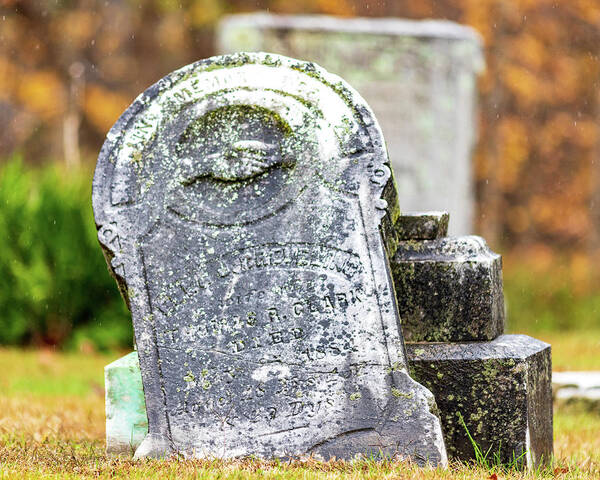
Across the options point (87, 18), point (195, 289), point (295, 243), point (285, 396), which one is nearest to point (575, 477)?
point (285, 396)

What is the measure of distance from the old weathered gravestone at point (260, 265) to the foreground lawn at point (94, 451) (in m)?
0.19

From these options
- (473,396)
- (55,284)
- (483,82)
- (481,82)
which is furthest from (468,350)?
(483,82)

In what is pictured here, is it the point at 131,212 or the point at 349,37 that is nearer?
the point at 131,212

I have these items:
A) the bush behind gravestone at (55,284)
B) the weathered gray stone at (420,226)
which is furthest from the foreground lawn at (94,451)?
the bush behind gravestone at (55,284)

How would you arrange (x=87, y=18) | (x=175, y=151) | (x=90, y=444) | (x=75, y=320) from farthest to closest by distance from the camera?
(x=87, y=18), (x=75, y=320), (x=90, y=444), (x=175, y=151)

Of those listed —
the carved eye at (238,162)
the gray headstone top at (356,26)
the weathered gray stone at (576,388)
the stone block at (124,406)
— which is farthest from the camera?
the gray headstone top at (356,26)

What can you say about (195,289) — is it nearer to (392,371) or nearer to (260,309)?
(260,309)

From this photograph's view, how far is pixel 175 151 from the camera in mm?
3828

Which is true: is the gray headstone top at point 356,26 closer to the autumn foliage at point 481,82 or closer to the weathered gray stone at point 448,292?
the weathered gray stone at point 448,292

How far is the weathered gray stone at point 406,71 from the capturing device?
9078mm

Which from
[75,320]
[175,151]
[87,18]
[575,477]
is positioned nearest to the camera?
[575,477]

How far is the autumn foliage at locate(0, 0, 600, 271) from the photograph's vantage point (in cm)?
1806

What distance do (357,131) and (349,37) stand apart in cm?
563

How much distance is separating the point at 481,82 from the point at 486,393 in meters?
15.3
